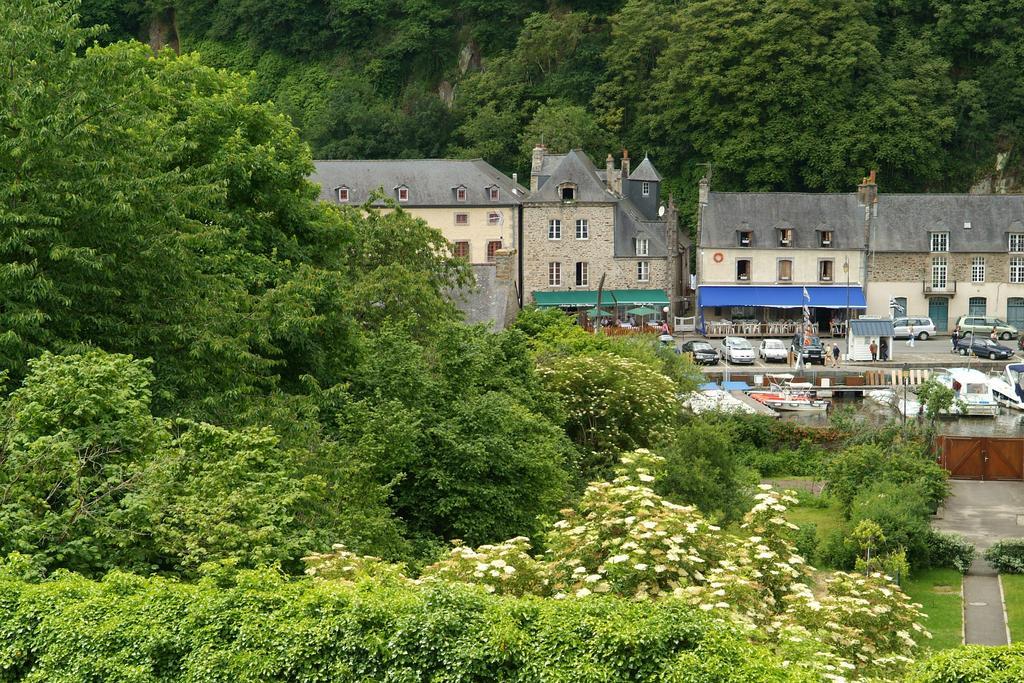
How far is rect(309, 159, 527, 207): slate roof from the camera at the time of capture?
57.9 meters

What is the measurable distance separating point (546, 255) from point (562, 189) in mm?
2808

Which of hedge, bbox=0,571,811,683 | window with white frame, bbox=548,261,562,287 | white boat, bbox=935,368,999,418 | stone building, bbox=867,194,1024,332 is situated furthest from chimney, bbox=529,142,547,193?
hedge, bbox=0,571,811,683

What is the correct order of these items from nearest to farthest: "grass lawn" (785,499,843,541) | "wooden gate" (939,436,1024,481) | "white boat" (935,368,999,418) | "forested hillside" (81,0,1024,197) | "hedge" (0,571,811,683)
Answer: "hedge" (0,571,811,683), "grass lawn" (785,499,843,541), "wooden gate" (939,436,1024,481), "white boat" (935,368,999,418), "forested hillside" (81,0,1024,197)

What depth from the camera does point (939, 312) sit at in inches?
2285

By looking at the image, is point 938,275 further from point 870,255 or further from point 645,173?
point 645,173

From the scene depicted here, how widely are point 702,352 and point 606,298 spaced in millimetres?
8070

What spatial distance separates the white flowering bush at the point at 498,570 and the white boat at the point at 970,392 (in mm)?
30002

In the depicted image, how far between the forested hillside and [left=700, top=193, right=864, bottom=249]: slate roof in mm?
5664

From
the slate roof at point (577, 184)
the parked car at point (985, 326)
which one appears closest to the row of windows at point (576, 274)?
the slate roof at point (577, 184)

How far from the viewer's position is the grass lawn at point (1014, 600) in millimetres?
22931

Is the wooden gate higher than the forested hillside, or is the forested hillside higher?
the forested hillside

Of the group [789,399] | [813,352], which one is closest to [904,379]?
[813,352]

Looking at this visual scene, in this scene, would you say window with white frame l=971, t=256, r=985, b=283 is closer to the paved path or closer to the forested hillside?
the forested hillside

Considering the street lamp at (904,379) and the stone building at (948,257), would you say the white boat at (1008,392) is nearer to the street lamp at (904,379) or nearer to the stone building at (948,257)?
the street lamp at (904,379)
